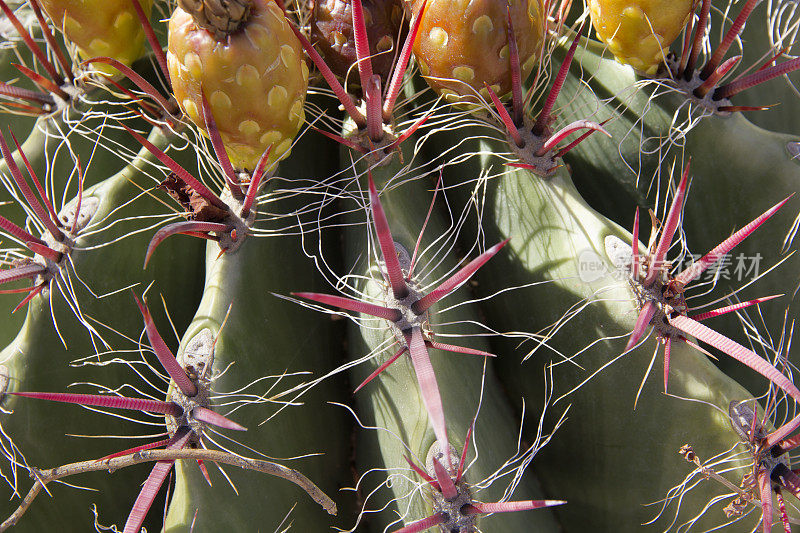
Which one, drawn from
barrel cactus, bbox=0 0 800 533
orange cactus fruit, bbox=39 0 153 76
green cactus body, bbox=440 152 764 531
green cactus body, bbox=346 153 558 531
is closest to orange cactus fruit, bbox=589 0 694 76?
barrel cactus, bbox=0 0 800 533

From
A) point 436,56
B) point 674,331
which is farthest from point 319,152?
point 674,331

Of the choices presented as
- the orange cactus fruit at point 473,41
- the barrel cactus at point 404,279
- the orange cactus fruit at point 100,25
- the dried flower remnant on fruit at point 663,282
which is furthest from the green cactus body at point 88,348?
the dried flower remnant on fruit at point 663,282

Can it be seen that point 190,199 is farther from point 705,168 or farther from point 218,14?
point 705,168

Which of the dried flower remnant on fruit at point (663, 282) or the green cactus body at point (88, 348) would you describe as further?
the green cactus body at point (88, 348)

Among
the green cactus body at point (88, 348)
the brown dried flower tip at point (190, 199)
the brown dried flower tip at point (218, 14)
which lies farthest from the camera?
the green cactus body at point (88, 348)

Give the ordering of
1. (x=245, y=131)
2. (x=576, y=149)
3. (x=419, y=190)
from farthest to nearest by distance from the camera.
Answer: (x=576, y=149) → (x=419, y=190) → (x=245, y=131)

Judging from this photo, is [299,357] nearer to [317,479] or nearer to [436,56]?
[317,479]

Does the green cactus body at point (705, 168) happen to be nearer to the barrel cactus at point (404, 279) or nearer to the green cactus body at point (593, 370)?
the barrel cactus at point (404, 279)

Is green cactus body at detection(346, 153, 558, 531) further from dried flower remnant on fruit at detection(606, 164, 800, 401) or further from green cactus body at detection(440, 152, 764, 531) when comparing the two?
dried flower remnant on fruit at detection(606, 164, 800, 401)
